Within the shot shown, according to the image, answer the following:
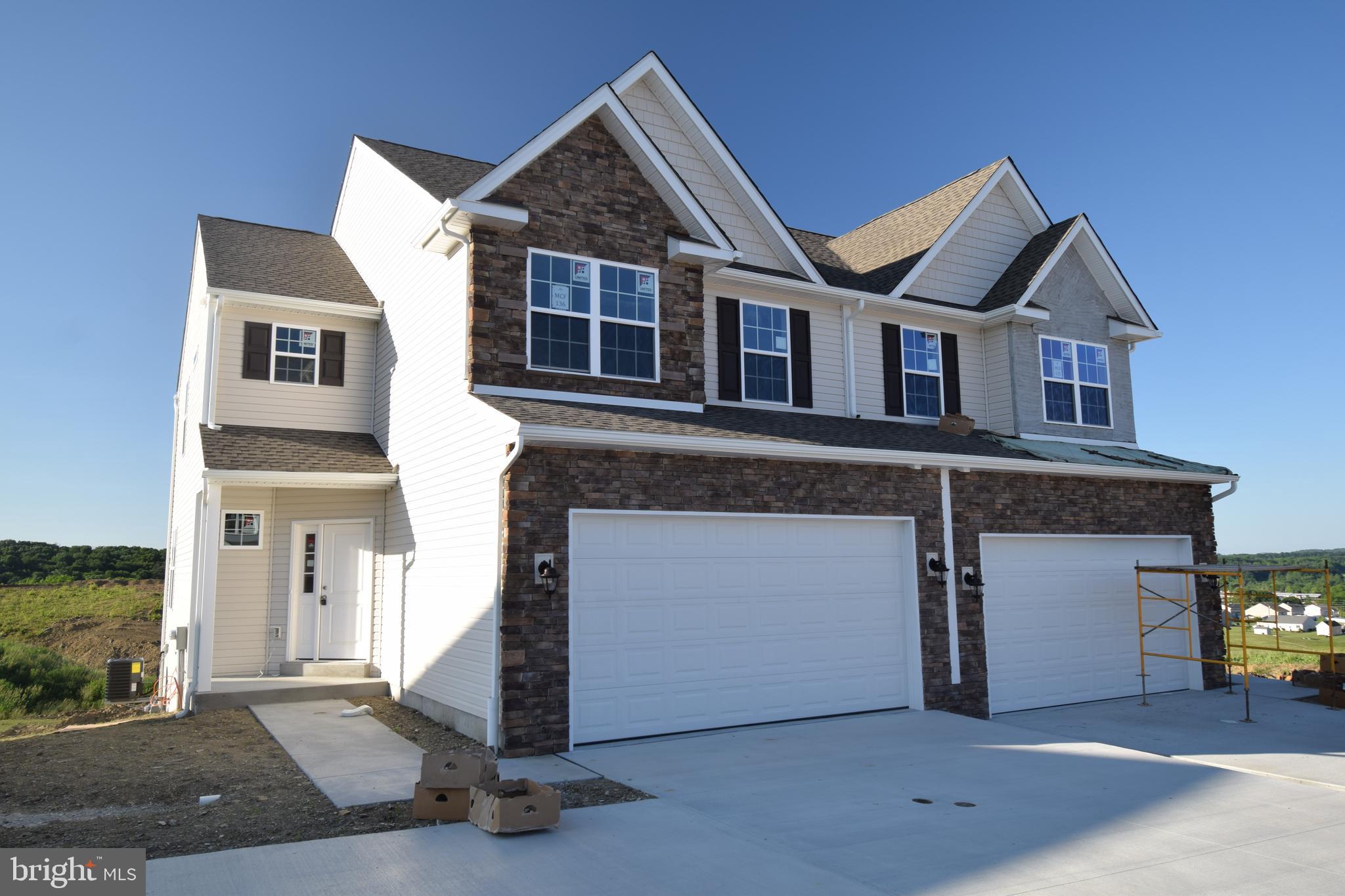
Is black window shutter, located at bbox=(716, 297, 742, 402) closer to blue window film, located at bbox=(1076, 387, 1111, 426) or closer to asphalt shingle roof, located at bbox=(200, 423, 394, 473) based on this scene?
asphalt shingle roof, located at bbox=(200, 423, 394, 473)

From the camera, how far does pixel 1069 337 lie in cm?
1622

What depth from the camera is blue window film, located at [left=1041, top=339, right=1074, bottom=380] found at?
15914mm

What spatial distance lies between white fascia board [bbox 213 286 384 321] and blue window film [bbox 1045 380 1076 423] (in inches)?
458

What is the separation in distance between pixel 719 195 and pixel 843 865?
10.7 meters

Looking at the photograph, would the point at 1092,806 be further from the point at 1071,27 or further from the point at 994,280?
the point at 1071,27

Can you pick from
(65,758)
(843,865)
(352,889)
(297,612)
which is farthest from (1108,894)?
(297,612)

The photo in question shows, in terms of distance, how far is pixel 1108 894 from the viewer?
5.27m

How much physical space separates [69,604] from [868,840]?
120ft

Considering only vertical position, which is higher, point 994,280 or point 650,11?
point 650,11

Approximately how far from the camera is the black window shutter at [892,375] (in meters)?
14.8

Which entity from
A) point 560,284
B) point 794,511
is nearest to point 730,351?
point 794,511

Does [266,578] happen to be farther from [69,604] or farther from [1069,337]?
[69,604]

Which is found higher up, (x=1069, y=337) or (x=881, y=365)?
(x=1069, y=337)

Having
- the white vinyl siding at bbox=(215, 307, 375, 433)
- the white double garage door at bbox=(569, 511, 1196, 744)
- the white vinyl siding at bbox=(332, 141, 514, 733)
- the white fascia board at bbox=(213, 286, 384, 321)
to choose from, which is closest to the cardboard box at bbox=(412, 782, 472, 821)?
the white vinyl siding at bbox=(332, 141, 514, 733)
